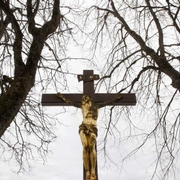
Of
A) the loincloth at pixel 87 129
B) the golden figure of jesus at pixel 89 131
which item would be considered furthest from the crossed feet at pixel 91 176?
the loincloth at pixel 87 129

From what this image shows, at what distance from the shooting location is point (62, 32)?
6.03 m

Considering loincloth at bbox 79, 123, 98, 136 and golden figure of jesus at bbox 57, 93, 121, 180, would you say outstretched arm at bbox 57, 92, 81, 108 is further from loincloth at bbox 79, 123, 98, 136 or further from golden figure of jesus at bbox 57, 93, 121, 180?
loincloth at bbox 79, 123, 98, 136

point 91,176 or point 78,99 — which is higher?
point 78,99

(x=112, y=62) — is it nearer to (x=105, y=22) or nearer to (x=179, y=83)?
(x=105, y=22)

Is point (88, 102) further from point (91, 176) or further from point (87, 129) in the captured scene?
point (91, 176)

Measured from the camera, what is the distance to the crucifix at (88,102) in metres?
4.70

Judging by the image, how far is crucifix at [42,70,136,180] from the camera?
4695 millimetres

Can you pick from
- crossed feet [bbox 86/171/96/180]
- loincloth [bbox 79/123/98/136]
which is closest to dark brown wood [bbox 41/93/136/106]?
loincloth [bbox 79/123/98/136]

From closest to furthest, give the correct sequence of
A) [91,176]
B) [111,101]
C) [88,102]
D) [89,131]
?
[91,176] < [89,131] < [88,102] < [111,101]

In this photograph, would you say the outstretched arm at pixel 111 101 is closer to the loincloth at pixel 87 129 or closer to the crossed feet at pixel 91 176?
the loincloth at pixel 87 129

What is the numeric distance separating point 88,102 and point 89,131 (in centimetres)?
51

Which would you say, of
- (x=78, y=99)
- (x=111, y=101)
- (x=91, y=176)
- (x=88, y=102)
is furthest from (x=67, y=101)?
(x=91, y=176)

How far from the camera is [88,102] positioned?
5.13 m

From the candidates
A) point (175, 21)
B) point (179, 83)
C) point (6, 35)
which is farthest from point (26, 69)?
point (175, 21)
